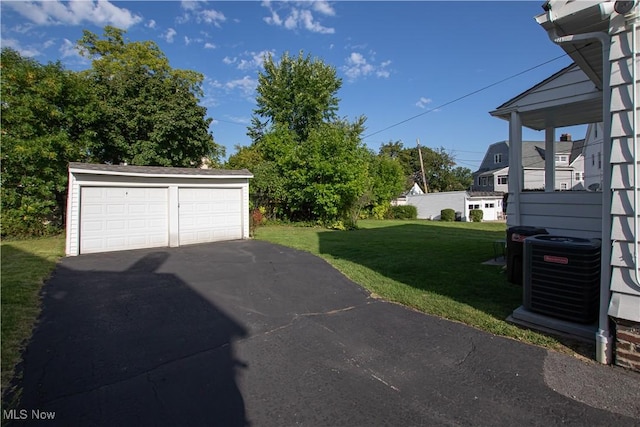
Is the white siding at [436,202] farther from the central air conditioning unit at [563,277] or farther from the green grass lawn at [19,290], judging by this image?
the green grass lawn at [19,290]

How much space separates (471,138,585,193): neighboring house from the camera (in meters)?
28.1

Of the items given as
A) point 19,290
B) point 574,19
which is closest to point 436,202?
point 574,19

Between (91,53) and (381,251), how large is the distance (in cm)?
2170

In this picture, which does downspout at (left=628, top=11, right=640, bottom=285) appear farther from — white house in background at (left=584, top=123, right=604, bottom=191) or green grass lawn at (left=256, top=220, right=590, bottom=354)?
white house in background at (left=584, top=123, right=604, bottom=191)

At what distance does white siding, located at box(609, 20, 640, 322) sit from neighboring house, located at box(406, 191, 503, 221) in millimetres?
27008

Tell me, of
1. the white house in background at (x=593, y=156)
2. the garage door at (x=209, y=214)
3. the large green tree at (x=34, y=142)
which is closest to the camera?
the garage door at (x=209, y=214)

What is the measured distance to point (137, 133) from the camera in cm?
1681

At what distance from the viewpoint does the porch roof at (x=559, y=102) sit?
5562 mm

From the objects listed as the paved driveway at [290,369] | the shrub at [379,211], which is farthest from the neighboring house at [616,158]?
the shrub at [379,211]

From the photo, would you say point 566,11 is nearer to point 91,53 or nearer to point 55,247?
point 55,247

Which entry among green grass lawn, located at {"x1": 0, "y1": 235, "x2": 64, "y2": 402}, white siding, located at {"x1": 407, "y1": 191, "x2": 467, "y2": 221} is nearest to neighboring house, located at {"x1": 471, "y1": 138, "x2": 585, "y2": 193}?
white siding, located at {"x1": 407, "y1": 191, "x2": 467, "y2": 221}

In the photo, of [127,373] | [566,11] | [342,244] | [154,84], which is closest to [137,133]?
[154,84]

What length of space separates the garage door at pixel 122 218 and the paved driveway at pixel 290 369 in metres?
4.58

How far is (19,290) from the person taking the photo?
5.32 m
